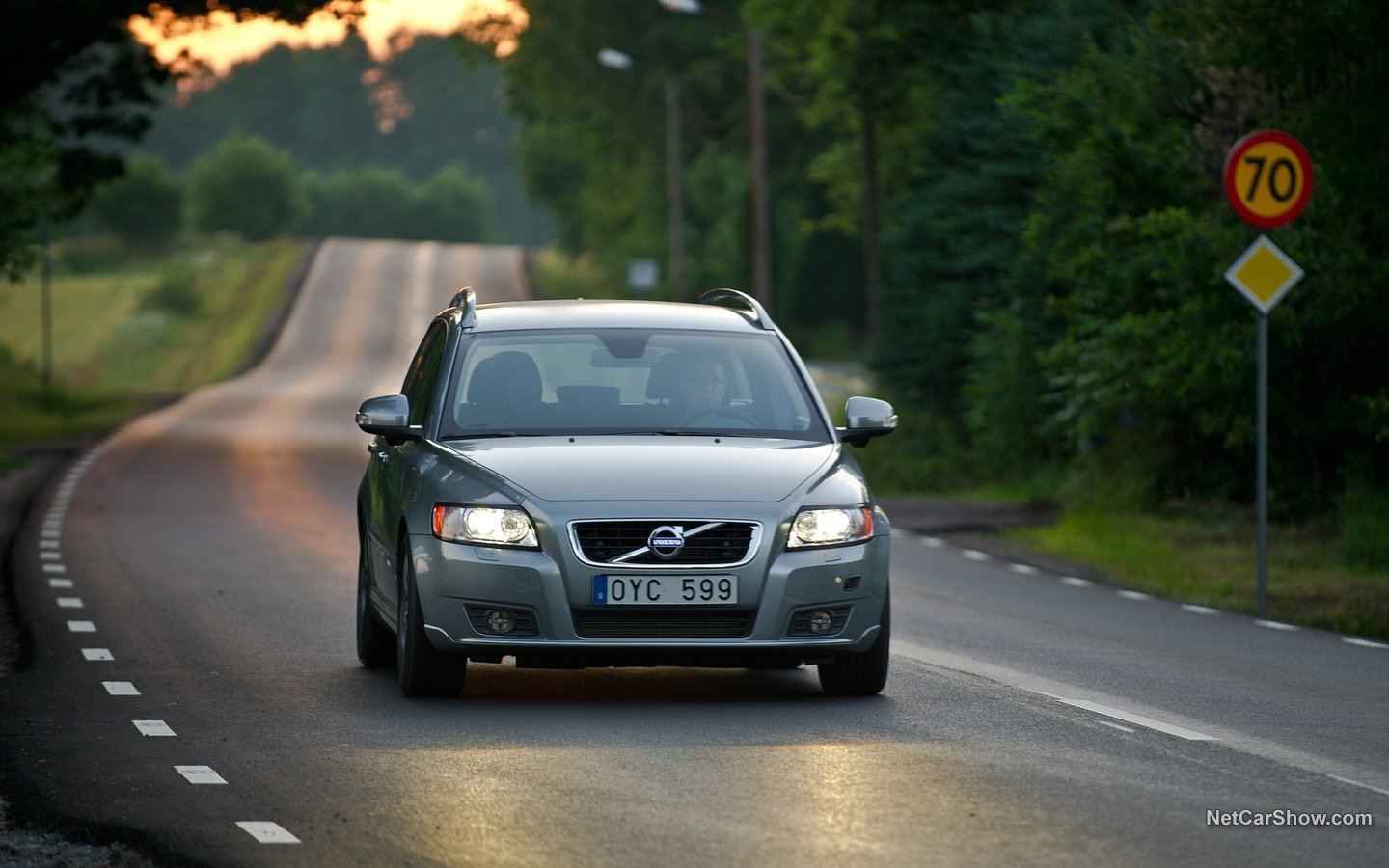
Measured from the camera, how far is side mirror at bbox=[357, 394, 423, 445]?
11016 millimetres

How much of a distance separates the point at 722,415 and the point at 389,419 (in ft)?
4.88

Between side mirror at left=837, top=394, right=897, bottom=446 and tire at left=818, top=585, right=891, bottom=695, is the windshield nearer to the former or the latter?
side mirror at left=837, top=394, right=897, bottom=446

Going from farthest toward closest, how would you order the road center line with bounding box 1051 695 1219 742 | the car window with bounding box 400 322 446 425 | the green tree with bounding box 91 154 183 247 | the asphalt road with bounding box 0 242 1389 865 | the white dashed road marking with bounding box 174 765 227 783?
the green tree with bounding box 91 154 183 247 → the car window with bounding box 400 322 446 425 → the road center line with bounding box 1051 695 1219 742 → the white dashed road marking with bounding box 174 765 227 783 → the asphalt road with bounding box 0 242 1389 865

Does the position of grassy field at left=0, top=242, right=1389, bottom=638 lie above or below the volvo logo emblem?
below

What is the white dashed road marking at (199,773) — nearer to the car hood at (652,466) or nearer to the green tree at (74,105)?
the car hood at (652,466)

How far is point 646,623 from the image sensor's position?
32.5 ft

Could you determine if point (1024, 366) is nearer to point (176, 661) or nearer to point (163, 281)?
point (176, 661)

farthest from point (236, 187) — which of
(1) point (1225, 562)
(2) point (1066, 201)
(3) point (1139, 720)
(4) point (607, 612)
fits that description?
(3) point (1139, 720)

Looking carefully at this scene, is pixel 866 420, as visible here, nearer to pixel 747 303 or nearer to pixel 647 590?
pixel 747 303

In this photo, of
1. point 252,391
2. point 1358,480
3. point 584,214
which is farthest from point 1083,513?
point 584,214

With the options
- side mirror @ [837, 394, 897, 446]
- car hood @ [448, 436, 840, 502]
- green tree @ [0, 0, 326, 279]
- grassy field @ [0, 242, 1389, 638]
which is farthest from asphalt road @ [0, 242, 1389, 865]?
green tree @ [0, 0, 326, 279]

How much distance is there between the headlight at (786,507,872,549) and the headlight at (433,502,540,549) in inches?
41.9

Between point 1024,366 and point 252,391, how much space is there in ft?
83.5

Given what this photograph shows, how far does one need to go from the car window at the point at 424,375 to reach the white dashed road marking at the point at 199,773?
2776 millimetres
